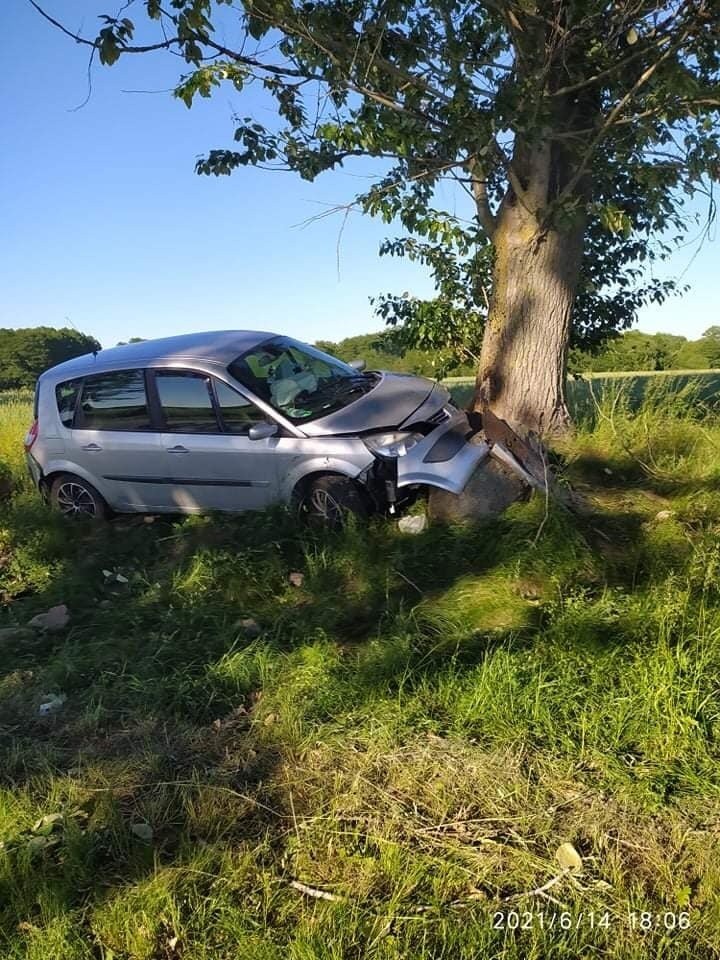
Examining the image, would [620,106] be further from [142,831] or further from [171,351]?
[142,831]

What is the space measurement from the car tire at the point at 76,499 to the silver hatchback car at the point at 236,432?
0.04ft

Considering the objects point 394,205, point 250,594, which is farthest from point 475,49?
point 250,594

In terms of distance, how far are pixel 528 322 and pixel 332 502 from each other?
2.42 meters

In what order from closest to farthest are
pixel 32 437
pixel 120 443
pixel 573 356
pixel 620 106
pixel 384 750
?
1. pixel 384 750
2. pixel 620 106
3. pixel 120 443
4. pixel 32 437
5. pixel 573 356

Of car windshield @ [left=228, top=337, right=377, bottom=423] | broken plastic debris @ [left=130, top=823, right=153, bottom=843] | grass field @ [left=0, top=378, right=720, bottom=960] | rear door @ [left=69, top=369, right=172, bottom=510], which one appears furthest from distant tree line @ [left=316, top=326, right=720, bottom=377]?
broken plastic debris @ [left=130, top=823, right=153, bottom=843]

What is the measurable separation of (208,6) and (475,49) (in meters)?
2.52

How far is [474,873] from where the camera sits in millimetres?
2570

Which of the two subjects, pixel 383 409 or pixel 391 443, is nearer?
pixel 391 443

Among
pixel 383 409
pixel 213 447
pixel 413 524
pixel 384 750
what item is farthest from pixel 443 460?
pixel 384 750

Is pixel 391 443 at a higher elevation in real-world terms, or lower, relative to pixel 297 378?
lower

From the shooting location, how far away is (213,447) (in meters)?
6.15

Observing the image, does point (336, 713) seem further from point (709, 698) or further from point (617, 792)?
point (709, 698)

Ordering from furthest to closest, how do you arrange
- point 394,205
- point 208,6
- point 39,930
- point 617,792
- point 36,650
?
1. point 394,205
2. point 208,6
3. point 36,650
4. point 617,792
5. point 39,930

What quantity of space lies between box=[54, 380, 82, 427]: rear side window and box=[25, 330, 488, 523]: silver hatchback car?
0.5 inches
